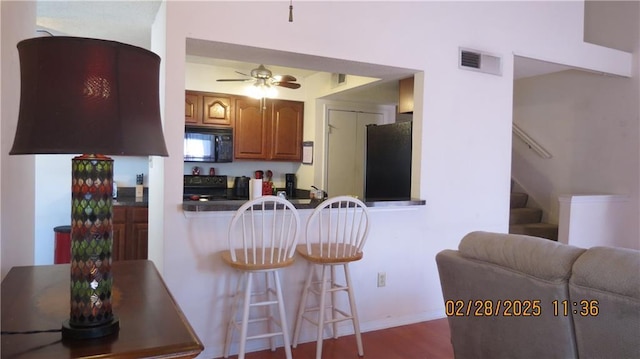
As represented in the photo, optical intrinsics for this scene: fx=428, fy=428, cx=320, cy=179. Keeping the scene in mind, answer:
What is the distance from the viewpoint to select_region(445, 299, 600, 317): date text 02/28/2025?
4.89 feet

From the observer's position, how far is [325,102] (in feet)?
17.1

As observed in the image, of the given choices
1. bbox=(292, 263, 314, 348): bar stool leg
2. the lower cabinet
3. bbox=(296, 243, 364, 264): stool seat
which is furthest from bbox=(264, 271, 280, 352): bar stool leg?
the lower cabinet

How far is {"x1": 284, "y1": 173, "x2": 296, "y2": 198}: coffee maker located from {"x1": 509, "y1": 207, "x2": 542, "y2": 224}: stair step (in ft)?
8.67

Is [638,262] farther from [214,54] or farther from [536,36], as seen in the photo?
[536,36]

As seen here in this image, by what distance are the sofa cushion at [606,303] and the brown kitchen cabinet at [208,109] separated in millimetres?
4170

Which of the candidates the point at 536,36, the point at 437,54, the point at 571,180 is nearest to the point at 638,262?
the point at 437,54

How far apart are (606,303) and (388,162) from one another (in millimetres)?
2682

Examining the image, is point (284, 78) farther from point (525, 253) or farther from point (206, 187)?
point (525, 253)

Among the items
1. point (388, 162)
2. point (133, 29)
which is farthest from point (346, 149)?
point (133, 29)

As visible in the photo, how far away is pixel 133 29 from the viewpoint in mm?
3248

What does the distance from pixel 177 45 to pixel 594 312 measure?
2.36 meters

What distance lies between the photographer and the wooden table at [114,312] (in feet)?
3.02

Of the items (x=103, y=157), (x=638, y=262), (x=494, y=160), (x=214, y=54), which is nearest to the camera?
(x=103, y=157)

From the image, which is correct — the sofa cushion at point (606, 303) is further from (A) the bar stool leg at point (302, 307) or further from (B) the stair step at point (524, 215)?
(B) the stair step at point (524, 215)
